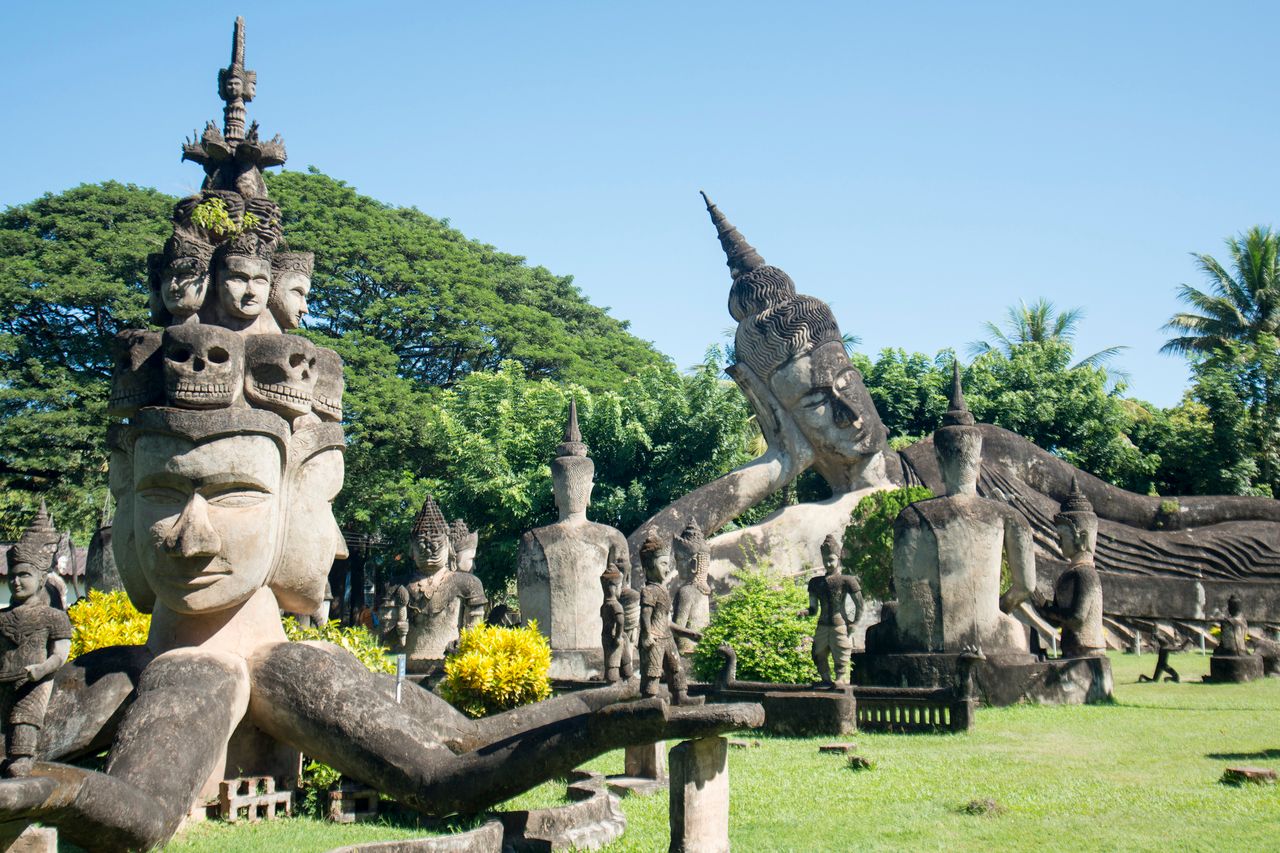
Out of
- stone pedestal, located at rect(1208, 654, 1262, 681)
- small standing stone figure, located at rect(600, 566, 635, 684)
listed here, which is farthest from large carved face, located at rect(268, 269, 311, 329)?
stone pedestal, located at rect(1208, 654, 1262, 681)

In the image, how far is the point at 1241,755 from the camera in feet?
30.4

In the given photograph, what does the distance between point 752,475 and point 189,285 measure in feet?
41.6

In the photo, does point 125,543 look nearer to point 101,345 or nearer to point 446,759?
point 446,759

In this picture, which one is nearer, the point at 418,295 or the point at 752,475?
the point at 752,475

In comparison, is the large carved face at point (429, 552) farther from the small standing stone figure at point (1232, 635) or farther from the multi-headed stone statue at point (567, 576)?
the small standing stone figure at point (1232, 635)

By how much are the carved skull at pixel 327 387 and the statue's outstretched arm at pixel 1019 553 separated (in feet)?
26.4

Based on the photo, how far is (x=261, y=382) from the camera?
24.3 feet

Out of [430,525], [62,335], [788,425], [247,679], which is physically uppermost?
[62,335]

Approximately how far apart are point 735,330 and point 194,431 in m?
13.9

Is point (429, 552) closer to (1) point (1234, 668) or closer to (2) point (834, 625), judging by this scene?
(2) point (834, 625)

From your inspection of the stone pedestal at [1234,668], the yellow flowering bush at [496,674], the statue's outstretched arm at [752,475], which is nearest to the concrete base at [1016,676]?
the stone pedestal at [1234,668]

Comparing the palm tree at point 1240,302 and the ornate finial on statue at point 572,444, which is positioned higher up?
the palm tree at point 1240,302

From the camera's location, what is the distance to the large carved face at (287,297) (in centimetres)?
827

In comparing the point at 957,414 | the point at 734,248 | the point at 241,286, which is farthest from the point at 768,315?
the point at 241,286
